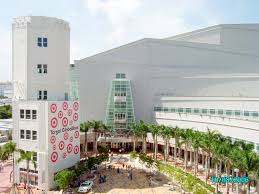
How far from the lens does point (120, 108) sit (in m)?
72.6

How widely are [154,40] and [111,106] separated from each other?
62.3 ft

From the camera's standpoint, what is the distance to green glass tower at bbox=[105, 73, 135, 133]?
2852 inches

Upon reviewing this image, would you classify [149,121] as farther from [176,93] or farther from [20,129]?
[20,129]

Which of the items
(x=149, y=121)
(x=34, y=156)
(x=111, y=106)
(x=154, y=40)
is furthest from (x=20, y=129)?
(x=154, y=40)

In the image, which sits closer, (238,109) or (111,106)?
(238,109)

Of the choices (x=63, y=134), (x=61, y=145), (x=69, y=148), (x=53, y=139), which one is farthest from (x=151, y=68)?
(x=53, y=139)

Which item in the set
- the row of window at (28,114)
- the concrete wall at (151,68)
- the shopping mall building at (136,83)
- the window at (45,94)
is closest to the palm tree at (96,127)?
the shopping mall building at (136,83)

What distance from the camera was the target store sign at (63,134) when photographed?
1783 inches

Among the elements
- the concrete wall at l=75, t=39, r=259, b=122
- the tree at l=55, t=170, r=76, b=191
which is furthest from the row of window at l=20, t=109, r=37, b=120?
the concrete wall at l=75, t=39, r=259, b=122

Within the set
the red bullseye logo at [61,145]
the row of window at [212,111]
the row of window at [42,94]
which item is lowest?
the red bullseye logo at [61,145]

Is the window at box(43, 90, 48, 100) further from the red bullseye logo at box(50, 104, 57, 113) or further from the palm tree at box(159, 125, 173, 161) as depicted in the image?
the palm tree at box(159, 125, 173, 161)

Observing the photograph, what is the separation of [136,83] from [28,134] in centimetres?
3436

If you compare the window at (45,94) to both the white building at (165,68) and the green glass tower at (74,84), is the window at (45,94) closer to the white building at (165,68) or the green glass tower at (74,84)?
the white building at (165,68)

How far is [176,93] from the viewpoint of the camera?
237 ft
